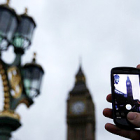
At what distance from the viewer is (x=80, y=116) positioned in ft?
295

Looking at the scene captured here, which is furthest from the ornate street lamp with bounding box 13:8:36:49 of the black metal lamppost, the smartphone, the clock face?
the clock face

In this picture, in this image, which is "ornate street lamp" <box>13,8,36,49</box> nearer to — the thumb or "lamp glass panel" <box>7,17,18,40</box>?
"lamp glass panel" <box>7,17,18,40</box>

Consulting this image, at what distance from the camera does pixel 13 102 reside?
10.3 meters

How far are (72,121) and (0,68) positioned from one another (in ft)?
262

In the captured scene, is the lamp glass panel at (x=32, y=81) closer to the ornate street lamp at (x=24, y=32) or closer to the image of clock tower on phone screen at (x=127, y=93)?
the ornate street lamp at (x=24, y=32)

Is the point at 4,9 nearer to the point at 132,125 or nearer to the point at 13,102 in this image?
the point at 13,102

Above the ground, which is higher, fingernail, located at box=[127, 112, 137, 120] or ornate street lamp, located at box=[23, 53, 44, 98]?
ornate street lamp, located at box=[23, 53, 44, 98]

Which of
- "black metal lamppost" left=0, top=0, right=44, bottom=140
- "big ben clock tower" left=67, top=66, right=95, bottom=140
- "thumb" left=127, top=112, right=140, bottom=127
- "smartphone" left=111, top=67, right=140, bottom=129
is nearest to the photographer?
"thumb" left=127, top=112, right=140, bottom=127

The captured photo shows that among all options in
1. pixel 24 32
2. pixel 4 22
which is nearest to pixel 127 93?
pixel 4 22

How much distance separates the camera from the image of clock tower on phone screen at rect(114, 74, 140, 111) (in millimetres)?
2361

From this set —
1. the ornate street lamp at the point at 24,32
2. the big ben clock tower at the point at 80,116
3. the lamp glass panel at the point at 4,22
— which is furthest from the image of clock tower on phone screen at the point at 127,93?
the big ben clock tower at the point at 80,116

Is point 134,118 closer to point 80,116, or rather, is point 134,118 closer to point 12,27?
point 12,27

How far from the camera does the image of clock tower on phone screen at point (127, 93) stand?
2.36 metres

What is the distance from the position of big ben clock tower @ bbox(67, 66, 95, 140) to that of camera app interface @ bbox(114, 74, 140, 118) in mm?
86887
